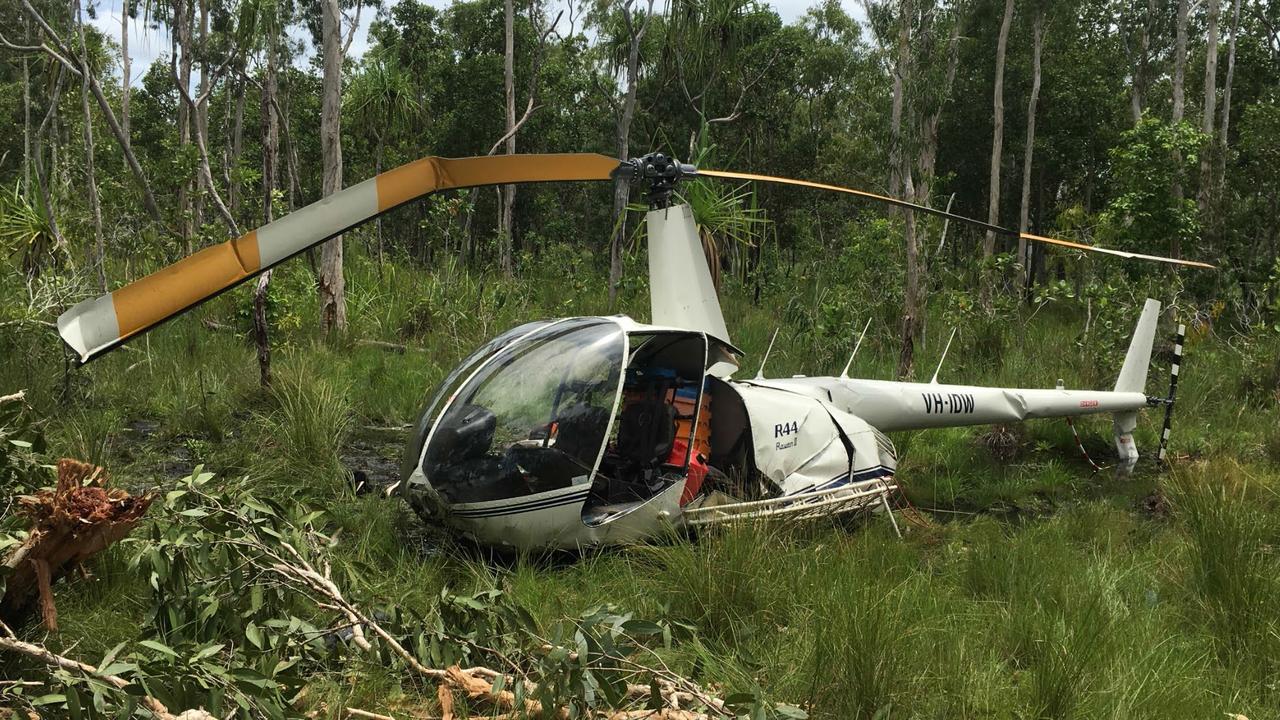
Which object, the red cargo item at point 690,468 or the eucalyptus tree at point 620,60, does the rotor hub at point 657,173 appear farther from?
the eucalyptus tree at point 620,60

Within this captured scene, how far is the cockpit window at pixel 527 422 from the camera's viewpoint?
4.60 metres

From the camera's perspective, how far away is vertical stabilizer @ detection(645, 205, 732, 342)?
5.47 metres

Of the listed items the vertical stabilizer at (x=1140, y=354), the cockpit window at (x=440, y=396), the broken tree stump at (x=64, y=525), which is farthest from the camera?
the vertical stabilizer at (x=1140, y=354)

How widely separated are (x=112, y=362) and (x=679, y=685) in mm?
7678

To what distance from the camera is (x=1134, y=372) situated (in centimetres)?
752

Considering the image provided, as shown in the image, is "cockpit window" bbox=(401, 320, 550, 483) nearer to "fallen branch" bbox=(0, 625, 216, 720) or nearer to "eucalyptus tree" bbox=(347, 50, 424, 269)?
"fallen branch" bbox=(0, 625, 216, 720)

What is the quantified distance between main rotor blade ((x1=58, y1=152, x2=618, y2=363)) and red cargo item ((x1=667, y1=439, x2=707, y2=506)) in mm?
2083

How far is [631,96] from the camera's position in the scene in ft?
58.4

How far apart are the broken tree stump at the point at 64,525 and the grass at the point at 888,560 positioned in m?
0.24

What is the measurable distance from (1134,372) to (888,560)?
4.01 meters

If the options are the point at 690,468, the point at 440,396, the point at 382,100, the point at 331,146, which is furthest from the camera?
the point at 382,100

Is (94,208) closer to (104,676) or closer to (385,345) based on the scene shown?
(385,345)

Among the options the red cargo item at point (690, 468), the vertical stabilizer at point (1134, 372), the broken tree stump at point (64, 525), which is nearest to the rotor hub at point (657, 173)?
the red cargo item at point (690, 468)

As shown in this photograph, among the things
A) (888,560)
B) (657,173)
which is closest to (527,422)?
(657,173)
